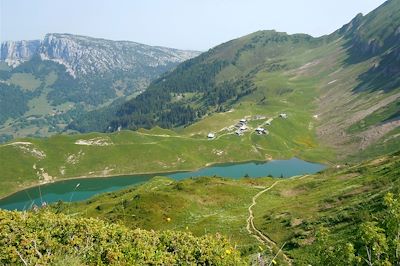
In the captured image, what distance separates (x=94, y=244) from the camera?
28.0m

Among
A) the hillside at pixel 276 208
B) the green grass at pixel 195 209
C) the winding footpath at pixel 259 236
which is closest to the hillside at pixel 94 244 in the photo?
the hillside at pixel 276 208

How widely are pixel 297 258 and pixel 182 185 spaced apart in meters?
57.5

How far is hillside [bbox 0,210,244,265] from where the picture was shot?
83.3 ft

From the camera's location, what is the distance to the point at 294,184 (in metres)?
107


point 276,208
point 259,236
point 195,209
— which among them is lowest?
point 195,209

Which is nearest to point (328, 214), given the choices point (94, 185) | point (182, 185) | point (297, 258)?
point (297, 258)

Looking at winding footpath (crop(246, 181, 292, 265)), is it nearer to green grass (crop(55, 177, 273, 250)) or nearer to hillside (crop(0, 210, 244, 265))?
green grass (crop(55, 177, 273, 250))

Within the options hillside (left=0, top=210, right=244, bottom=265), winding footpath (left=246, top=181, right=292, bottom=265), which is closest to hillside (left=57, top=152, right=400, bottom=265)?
winding footpath (left=246, top=181, right=292, bottom=265)

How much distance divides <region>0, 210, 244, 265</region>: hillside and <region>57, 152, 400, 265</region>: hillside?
15738 mm

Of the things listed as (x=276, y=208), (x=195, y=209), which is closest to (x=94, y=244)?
(x=276, y=208)

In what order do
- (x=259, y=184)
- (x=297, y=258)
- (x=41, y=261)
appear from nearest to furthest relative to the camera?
(x=41, y=261)
(x=297, y=258)
(x=259, y=184)

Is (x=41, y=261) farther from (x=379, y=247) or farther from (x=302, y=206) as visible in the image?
(x=302, y=206)

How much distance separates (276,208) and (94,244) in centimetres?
5632

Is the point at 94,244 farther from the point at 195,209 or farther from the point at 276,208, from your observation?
the point at 195,209
